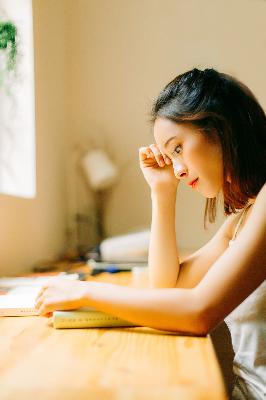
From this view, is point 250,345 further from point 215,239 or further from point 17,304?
point 17,304

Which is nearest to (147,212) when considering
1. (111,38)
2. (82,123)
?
(82,123)

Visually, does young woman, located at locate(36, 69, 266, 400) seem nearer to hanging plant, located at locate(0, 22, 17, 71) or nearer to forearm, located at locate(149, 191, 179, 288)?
forearm, located at locate(149, 191, 179, 288)

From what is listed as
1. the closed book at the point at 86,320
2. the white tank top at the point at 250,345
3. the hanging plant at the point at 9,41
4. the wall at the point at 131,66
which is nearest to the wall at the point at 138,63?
the wall at the point at 131,66

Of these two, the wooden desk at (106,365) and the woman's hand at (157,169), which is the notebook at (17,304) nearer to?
the wooden desk at (106,365)

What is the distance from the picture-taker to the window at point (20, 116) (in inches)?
71.6

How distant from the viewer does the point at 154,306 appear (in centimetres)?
80

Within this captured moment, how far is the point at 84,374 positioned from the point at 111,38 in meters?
2.14

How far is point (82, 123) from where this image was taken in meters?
2.46

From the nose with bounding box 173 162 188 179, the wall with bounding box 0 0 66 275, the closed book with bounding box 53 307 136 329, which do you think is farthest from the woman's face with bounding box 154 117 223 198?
the wall with bounding box 0 0 66 275

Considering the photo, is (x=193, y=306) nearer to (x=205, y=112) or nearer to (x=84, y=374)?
(x=84, y=374)

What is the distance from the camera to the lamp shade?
7.58 ft

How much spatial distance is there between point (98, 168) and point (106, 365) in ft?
5.58

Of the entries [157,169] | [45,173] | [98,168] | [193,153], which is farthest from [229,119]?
[98,168]

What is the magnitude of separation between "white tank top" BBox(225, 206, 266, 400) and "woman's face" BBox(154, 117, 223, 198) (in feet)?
0.95
